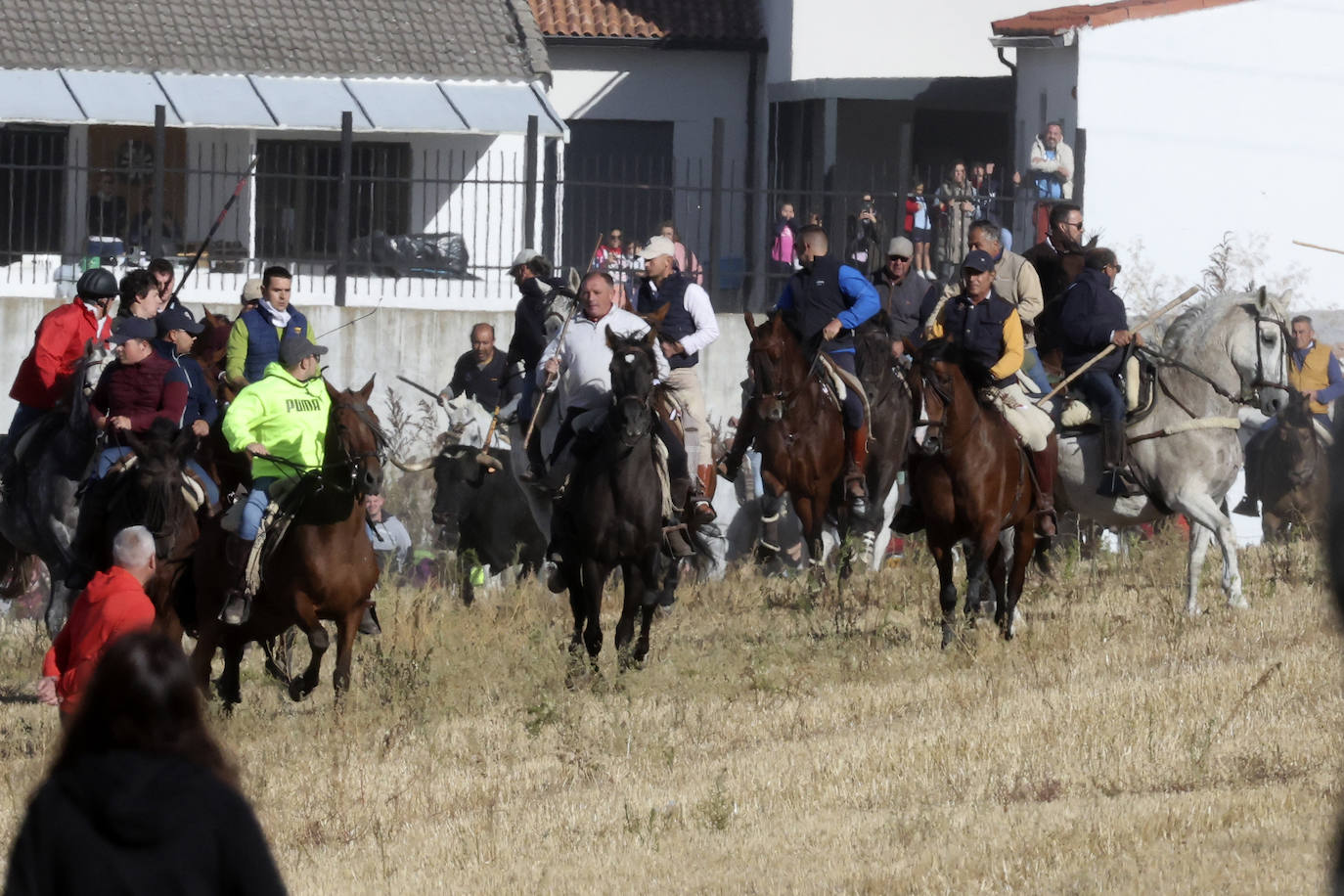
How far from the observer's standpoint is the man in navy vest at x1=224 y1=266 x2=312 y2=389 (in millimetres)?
14766

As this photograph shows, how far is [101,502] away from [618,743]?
144 inches

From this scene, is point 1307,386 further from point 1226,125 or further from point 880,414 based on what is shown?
point 1226,125

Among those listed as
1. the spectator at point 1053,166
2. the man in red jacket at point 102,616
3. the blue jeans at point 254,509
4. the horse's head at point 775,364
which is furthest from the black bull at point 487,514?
the spectator at point 1053,166

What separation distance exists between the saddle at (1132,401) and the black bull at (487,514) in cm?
454

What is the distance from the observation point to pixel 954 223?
23.0 meters

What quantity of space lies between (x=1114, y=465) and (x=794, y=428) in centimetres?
235

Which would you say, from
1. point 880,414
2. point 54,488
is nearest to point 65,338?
point 54,488

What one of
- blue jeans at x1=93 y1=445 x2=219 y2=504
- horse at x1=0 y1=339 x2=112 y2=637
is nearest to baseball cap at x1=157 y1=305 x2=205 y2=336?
horse at x1=0 y1=339 x2=112 y2=637

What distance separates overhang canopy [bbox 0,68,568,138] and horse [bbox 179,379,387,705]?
1711cm

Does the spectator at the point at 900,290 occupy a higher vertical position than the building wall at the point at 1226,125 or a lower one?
lower

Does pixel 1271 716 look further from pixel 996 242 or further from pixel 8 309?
pixel 8 309

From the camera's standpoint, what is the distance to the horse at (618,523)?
540 inches

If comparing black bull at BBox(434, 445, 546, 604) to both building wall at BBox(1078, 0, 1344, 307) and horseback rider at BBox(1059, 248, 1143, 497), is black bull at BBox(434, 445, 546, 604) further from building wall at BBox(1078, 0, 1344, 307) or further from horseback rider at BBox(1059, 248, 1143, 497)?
building wall at BBox(1078, 0, 1344, 307)

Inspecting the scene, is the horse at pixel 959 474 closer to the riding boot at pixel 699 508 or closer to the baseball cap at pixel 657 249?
the riding boot at pixel 699 508
